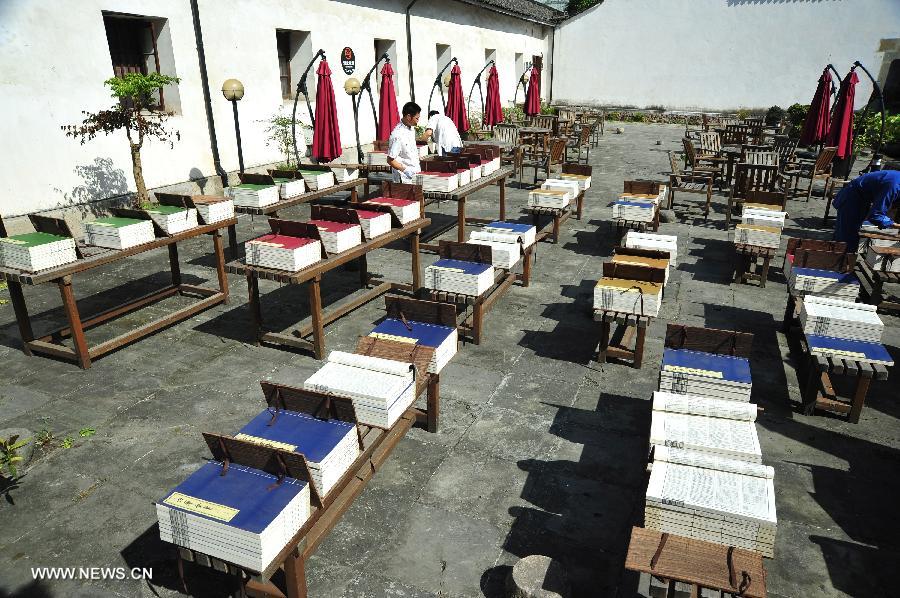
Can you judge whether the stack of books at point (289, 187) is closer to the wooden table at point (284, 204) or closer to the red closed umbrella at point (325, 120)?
the wooden table at point (284, 204)

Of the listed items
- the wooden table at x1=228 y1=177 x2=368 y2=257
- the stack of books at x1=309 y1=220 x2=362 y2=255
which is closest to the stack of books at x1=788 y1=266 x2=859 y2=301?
the stack of books at x1=309 y1=220 x2=362 y2=255

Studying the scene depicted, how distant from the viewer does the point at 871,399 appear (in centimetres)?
635

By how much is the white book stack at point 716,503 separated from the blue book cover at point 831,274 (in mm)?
4393

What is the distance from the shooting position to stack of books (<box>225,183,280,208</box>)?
9633mm

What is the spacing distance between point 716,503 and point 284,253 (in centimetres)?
492

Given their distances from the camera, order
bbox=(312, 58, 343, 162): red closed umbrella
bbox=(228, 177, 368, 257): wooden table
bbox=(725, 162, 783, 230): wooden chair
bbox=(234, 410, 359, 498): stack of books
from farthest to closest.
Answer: bbox=(725, 162, 783, 230): wooden chair, bbox=(312, 58, 343, 162): red closed umbrella, bbox=(228, 177, 368, 257): wooden table, bbox=(234, 410, 359, 498): stack of books

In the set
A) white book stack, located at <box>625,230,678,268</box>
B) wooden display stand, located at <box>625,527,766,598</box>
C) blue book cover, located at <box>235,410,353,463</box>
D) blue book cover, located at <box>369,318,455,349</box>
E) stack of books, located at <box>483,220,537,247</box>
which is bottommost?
wooden display stand, located at <box>625,527,766,598</box>

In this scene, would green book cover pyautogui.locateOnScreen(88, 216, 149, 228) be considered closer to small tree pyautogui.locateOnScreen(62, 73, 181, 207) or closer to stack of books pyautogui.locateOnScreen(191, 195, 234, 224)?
stack of books pyautogui.locateOnScreen(191, 195, 234, 224)

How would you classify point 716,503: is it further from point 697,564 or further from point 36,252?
point 36,252

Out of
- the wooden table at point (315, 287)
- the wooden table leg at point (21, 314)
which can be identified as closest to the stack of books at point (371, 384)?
the wooden table at point (315, 287)

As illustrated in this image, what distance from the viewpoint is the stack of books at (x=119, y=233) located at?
7.21 m

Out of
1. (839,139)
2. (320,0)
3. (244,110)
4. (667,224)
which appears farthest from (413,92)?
(839,139)

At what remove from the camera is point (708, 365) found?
5.43 metres

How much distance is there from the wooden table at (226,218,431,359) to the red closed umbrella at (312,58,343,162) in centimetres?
480
